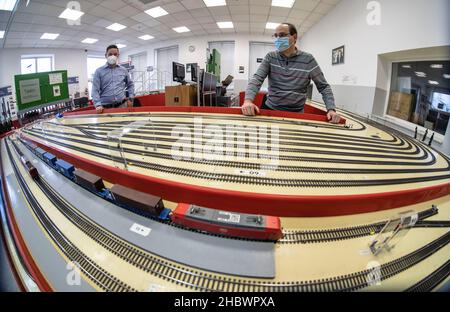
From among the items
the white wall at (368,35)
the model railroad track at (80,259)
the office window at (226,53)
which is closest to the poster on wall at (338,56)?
the white wall at (368,35)

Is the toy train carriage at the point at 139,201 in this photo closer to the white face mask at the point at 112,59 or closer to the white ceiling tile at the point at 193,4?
the white face mask at the point at 112,59

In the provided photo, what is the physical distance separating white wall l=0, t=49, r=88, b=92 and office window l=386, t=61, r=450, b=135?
4.63 meters

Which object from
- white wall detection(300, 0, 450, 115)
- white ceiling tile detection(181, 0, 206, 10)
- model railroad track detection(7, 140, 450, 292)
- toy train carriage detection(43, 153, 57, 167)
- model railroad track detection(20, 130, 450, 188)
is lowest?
model railroad track detection(7, 140, 450, 292)

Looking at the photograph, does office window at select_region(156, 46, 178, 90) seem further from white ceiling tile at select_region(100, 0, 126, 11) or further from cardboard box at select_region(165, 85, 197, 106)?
cardboard box at select_region(165, 85, 197, 106)

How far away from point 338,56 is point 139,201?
19.3 feet

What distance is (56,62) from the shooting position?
2348mm

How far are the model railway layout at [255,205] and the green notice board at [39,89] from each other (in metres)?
0.63

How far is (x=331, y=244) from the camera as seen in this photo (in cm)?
54

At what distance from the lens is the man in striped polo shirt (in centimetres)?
161

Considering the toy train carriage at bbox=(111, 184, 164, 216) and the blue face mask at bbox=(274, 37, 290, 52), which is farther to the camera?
the blue face mask at bbox=(274, 37, 290, 52)

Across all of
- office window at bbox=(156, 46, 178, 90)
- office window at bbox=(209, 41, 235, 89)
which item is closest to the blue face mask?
office window at bbox=(209, 41, 235, 89)

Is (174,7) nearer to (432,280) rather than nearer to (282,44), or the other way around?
(282,44)

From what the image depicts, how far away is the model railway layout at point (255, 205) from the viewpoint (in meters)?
0.46
